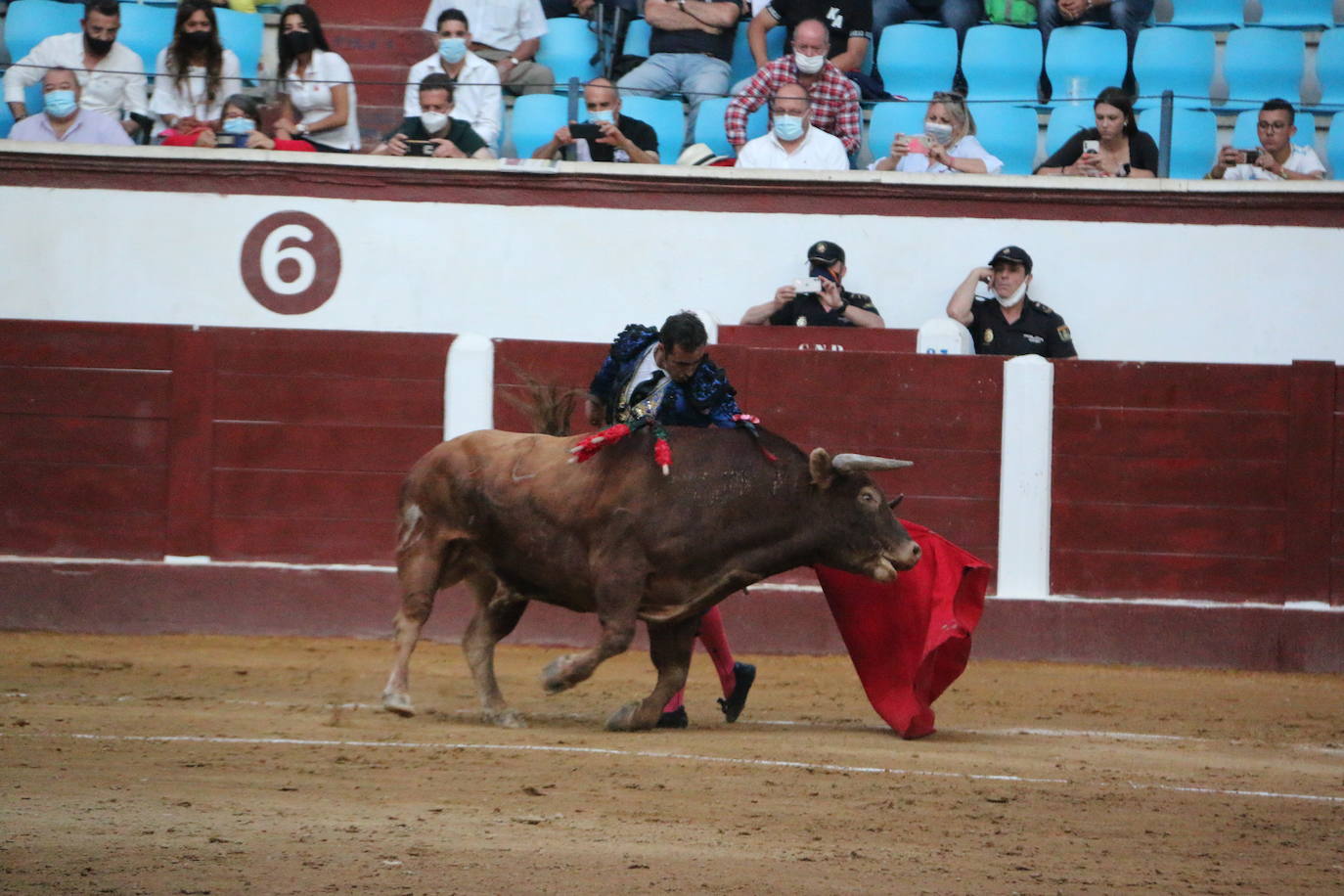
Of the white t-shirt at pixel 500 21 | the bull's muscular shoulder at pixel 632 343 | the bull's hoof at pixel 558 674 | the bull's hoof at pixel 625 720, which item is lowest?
the bull's hoof at pixel 625 720

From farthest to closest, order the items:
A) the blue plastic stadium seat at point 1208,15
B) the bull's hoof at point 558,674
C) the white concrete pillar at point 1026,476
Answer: the blue plastic stadium seat at point 1208,15 < the white concrete pillar at point 1026,476 < the bull's hoof at point 558,674

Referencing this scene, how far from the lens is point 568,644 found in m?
8.81

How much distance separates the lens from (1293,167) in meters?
9.54

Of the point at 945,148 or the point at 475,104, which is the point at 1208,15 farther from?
the point at 475,104

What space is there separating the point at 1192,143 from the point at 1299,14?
144cm

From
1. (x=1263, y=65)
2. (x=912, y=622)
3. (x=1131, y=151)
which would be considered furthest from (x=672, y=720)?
(x=1263, y=65)

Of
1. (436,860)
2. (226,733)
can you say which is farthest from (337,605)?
(436,860)

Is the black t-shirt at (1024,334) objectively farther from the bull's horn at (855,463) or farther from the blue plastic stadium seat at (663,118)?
the bull's horn at (855,463)

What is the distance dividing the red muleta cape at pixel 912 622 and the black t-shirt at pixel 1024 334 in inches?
120

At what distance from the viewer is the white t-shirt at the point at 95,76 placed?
981cm

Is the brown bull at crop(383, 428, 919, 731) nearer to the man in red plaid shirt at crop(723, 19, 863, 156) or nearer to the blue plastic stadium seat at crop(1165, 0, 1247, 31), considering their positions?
the man in red plaid shirt at crop(723, 19, 863, 156)

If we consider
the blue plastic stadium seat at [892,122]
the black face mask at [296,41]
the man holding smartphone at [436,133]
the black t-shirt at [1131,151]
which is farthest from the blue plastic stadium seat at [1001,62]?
the black face mask at [296,41]

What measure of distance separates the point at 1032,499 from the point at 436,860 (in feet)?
18.2

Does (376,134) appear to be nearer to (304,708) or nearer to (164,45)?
(164,45)
